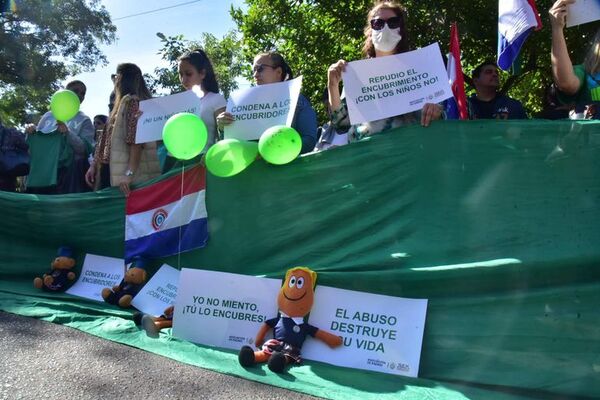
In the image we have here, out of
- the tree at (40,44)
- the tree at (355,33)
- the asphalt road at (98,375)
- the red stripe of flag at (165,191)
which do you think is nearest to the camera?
the asphalt road at (98,375)

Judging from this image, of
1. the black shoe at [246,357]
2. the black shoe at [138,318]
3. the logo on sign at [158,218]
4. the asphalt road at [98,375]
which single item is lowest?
the asphalt road at [98,375]

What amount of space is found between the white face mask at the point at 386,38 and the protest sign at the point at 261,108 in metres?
0.55

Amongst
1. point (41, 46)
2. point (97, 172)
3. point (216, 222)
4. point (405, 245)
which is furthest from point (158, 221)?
point (41, 46)

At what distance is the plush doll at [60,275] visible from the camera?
4884mm

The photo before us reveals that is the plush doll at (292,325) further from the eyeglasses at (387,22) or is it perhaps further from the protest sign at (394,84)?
the eyeglasses at (387,22)

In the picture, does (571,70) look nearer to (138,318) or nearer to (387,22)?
(387,22)

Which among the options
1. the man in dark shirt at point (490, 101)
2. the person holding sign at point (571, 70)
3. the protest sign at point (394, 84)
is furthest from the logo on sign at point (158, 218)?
the person holding sign at point (571, 70)

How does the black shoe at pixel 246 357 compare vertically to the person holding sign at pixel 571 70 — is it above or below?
below

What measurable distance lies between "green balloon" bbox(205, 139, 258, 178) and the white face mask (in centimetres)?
103

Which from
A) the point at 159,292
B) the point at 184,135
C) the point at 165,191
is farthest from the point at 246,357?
the point at 165,191

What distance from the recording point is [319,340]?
3.33 meters

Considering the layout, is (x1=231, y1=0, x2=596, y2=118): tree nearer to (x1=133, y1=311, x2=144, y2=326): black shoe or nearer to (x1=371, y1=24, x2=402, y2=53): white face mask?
(x1=371, y1=24, x2=402, y2=53): white face mask

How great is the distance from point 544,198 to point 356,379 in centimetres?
134

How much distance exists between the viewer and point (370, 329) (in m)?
3.24
